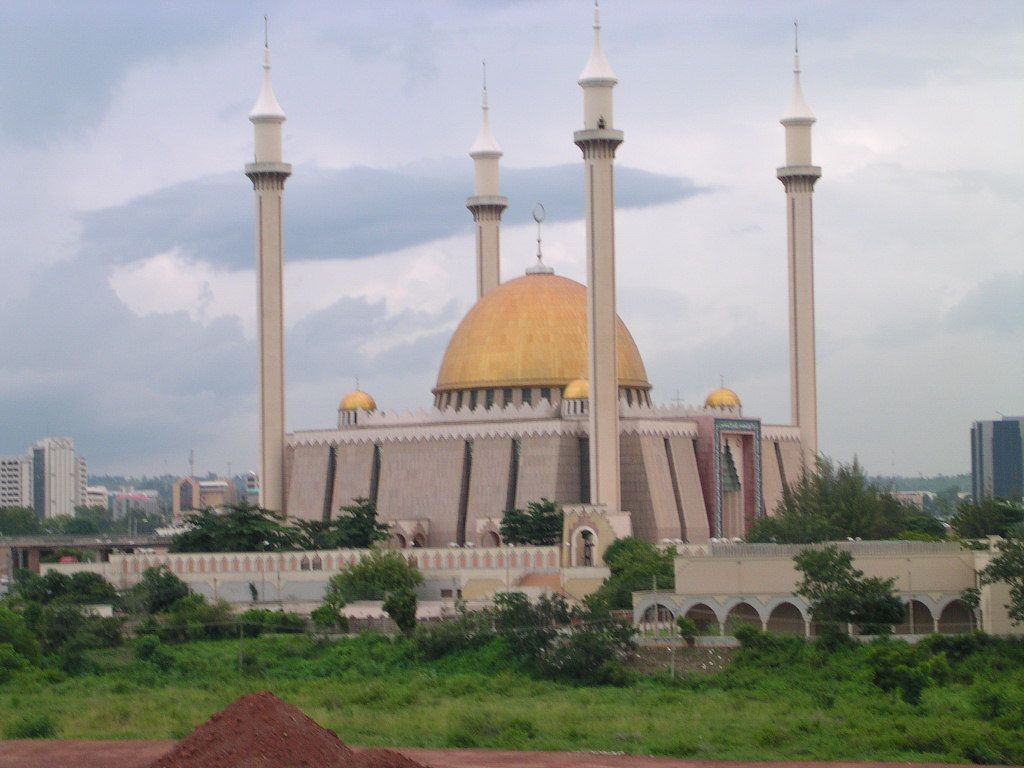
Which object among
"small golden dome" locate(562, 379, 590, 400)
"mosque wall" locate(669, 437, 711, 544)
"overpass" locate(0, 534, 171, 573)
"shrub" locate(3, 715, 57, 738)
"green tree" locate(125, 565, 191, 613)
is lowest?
"shrub" locate(3, 715, 57, 738)

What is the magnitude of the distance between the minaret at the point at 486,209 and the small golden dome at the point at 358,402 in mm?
6697

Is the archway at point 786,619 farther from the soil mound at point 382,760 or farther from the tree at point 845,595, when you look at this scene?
the soil mound at point 382,760

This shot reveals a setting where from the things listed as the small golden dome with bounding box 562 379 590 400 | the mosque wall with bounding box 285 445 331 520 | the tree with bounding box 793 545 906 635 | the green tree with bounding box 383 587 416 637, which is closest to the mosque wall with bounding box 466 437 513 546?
the small golden dome with bounding box 562 379 590 400

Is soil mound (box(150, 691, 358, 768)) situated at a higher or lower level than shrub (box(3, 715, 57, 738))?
higher

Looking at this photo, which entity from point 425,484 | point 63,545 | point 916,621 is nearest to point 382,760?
point 916,621

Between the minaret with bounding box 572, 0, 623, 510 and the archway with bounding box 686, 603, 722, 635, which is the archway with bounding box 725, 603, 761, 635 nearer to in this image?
the archway with bounding box 686, 603, 722, 635

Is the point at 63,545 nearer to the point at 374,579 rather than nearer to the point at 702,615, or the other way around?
the point at 374,579

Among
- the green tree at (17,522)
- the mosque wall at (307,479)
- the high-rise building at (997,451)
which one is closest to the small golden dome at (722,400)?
the mosque wall at (307,479)

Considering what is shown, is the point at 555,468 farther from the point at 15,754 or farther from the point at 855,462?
the point at 15,754

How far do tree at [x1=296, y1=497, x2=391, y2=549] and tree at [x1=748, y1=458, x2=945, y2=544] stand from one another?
13473mm

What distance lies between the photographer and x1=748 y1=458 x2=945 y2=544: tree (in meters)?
71.5

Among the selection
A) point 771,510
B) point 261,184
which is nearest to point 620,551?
point 771,510

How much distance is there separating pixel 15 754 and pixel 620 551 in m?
32.2

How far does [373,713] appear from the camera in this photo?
1901 inches
